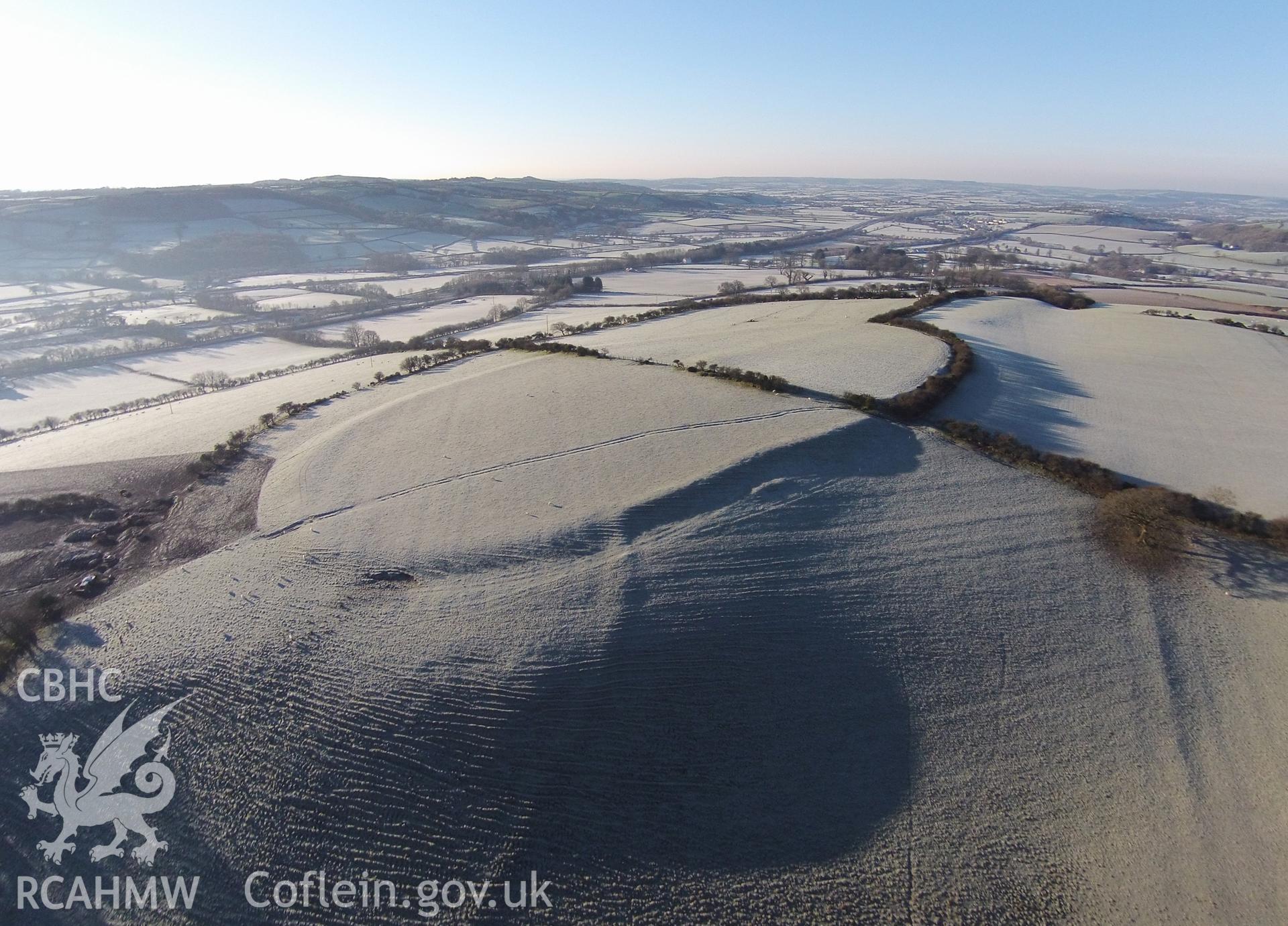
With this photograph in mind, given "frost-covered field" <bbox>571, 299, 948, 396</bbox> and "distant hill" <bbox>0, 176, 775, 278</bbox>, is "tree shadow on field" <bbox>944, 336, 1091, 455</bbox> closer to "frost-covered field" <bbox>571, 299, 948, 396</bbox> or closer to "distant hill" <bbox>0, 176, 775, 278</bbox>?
"frost-covered field" <bbox>571, 299, 948, 396</bbox>

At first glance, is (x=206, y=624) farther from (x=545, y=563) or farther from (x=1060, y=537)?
(x=1060, y=537)

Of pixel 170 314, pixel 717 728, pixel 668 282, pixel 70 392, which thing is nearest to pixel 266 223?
pixel 170 314

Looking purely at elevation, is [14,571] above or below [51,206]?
below

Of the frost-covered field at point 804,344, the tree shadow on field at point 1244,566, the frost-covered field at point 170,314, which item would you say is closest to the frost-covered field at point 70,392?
the frost-covered field at point 170,314

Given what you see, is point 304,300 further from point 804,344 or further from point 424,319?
point 804,344

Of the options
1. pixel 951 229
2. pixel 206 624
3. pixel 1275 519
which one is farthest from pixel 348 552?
pixel 951 229

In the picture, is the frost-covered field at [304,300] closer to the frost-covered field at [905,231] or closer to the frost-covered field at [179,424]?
the frost-covered field at [179,424]
